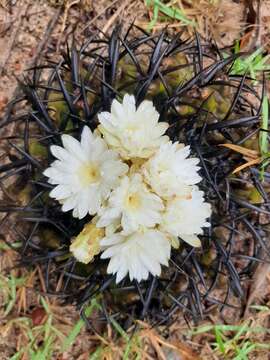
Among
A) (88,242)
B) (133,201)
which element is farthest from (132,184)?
(88,242)

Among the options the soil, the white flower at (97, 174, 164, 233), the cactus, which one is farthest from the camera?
the soil

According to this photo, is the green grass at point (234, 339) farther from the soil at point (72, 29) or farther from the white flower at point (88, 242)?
the white flower at point (88, 242)

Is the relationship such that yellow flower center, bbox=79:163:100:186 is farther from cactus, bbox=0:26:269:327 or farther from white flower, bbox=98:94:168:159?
cactus, bbox=0:26:269:327

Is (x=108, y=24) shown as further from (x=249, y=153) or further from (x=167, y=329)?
(x=167, y=329)

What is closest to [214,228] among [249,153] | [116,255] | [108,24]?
[249,153]

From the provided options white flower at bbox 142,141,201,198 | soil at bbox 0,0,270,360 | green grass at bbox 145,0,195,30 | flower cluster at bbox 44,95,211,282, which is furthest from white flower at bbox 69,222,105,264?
green grass at bbox 145,0,195,30

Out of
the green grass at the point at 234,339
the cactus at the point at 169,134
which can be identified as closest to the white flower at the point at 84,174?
the cactus at the point at 169,134

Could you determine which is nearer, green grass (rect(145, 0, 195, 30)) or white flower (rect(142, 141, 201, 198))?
white flower (rect(142, 141, 201, 198))
